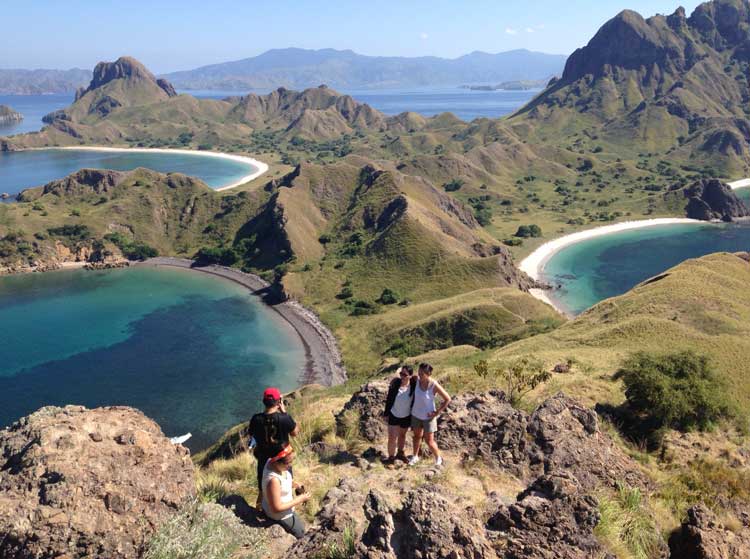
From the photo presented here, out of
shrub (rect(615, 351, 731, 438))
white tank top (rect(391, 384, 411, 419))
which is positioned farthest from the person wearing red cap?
shrub (rect(615, 351, 731, 438))

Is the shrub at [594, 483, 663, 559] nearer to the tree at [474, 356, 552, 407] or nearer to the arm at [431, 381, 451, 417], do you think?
the arm at [431, 381, 451, 417]

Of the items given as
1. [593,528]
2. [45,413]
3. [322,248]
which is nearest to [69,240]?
[322,248]

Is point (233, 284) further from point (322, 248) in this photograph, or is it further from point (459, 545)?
point (459, 545)

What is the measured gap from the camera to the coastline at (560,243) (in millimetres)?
105494

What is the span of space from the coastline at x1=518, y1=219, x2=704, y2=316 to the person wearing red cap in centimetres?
9234

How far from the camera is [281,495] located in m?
11.2

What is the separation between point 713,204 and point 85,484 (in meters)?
199

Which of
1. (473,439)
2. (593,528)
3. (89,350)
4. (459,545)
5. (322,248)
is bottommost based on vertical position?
(89,350)

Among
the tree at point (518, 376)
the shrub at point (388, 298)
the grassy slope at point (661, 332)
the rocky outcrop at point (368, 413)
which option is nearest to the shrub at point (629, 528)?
the rocky outcrop at point (368, 413)

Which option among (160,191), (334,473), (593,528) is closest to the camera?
(593,528)

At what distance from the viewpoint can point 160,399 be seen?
2598 inches

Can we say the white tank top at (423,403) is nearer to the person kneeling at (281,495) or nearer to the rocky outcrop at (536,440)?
the rocky outcrop at (536,440)

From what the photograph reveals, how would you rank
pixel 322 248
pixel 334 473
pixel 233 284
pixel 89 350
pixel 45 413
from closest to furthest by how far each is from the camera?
1. pixel 45 413
2. pixel 334 473
3. pixel 89 350
4. pixel 233 284
5. pixel 322 248

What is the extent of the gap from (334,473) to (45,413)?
303 inches
